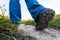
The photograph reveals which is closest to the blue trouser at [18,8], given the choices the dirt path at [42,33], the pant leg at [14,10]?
the pant leg at [14,10]

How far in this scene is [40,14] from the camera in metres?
5.16

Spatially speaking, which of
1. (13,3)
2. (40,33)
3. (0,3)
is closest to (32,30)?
(40,33)

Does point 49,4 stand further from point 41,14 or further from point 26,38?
point 26,38

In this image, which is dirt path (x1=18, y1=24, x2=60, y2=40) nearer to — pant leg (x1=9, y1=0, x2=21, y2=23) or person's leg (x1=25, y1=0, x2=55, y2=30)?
person's leg (x1=25, y1=0, x2=55, y2=30)

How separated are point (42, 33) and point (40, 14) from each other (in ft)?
1.05

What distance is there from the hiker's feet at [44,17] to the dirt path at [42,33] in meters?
0.12

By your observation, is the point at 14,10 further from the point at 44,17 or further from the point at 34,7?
the point at 44,17

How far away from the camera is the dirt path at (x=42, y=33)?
510 centimetres

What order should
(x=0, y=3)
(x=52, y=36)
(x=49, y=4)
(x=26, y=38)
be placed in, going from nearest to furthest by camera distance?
1. (x=26, y=38)
2. (x=52, y=36)
3. (x=0, y=3)
4. (x=49, y=4)

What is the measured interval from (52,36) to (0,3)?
132cm

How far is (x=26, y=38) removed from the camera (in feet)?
15.9

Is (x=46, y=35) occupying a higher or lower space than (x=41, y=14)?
lower

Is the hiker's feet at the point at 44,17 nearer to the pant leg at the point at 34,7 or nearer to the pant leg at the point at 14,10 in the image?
the pant leg at the point at 34,7

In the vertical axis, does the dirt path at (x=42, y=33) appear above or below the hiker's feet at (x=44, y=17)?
below
